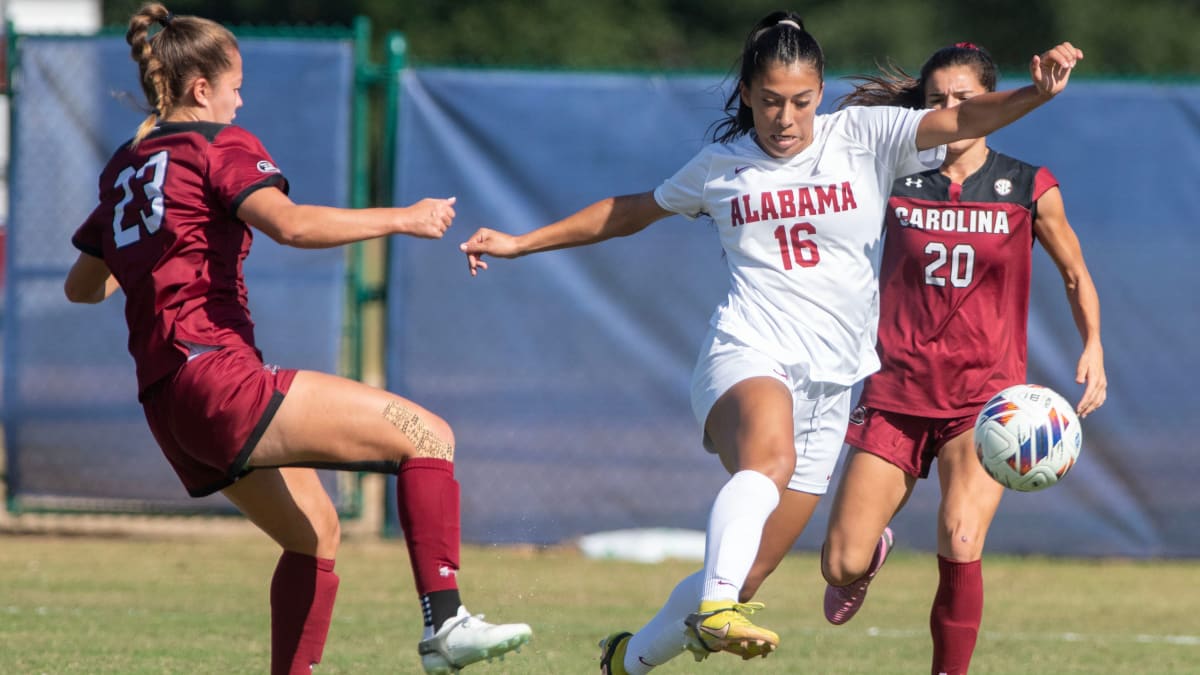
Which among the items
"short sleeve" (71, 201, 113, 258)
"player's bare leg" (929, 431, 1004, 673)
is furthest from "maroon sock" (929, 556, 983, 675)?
"short sleeve" (71, 201, 113, 258)

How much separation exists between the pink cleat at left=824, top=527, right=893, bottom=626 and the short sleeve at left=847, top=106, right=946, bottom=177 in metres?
1.38

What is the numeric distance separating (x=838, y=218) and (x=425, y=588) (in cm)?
168

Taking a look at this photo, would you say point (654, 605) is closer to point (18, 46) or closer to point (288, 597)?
point (288, 597)

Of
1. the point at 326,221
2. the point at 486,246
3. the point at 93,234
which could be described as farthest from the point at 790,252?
the point at 93,234

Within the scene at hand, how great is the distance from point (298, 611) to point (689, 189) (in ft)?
5.84

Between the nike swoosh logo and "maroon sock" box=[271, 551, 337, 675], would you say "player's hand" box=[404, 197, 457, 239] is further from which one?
the nike swoosh logo

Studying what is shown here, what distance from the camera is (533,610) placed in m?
7.16

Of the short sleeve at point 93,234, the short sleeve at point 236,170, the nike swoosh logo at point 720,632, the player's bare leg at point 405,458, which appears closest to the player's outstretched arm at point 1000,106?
the nike swoosh logo at point 720,632

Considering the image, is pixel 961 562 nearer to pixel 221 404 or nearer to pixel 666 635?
pixel 666 635

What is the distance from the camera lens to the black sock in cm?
409

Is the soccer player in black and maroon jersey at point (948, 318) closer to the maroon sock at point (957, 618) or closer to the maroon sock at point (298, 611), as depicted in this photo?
the maroon sock at point (957, 618)

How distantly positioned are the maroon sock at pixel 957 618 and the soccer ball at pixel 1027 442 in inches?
14.4

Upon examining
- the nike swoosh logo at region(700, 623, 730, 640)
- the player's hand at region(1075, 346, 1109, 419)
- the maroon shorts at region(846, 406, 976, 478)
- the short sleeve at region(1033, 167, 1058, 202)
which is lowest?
the nike swoosh logo at region(700, 623, 730, 640)

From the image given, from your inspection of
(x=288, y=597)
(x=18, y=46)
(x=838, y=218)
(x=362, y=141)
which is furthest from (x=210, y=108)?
(x=18, y=46)
